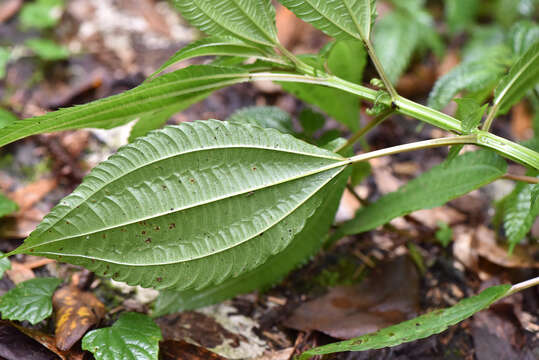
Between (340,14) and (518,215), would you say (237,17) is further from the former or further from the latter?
(518,215)

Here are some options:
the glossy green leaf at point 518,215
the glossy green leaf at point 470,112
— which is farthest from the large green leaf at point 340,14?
the glossy green leaf at point 518,215

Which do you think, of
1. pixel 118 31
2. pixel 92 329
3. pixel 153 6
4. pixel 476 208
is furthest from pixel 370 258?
pixel 153 6

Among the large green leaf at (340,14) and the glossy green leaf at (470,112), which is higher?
the large green leaf at (340,14)

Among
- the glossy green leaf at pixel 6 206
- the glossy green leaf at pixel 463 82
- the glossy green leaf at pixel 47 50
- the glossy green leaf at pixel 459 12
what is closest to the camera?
the glossy green leaf at pixel 6 206

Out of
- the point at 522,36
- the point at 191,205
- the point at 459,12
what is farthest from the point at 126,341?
the point at 459,12

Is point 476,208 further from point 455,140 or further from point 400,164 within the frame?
point 455,140

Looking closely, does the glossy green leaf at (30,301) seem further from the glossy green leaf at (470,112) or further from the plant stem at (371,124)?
the glossy green leaf at (470,112)
